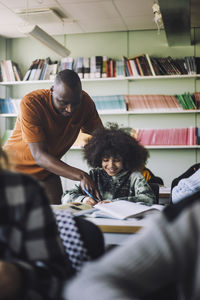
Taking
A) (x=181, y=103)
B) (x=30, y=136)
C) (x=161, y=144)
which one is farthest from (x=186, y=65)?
(x=30, y=136)

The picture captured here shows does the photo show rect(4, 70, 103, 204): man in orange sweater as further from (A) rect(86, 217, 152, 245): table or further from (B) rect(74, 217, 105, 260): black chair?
(B) rect(74, 217, 105, 260): black chair

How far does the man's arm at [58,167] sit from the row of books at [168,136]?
109 inches

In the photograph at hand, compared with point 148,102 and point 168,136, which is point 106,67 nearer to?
point 148,102

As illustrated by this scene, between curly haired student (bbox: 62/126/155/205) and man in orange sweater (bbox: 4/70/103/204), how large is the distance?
A: 15 centimetres

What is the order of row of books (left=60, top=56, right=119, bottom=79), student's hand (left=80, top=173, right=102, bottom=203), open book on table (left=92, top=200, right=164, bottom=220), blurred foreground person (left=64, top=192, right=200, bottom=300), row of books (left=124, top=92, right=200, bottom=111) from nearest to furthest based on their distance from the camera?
blurred foreground person (left=64, top=192, right=200, bottom=300) → open book on table (left=92, top=200, right=164, bottom=220) → student's hand (left=80, top=173, right=102, bottom=203) → row of books (left=124, top=92, right=200, bottom=111) → row of books (left=60, top=56, right=119, bottom=79)

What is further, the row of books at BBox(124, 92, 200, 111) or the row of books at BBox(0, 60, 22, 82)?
the row of books at BBox(0, 60, 22, 82)

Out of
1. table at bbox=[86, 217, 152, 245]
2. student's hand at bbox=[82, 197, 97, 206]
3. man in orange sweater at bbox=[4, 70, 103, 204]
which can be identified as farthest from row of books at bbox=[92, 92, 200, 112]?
table at bbox=[86, 217, 152, 245]

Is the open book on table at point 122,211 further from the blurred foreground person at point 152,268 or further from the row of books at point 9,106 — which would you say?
the row of books at point 9,106

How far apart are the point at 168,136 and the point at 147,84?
0.78 m

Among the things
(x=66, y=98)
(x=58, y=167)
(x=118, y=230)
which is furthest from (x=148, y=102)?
(x=118, y=230)

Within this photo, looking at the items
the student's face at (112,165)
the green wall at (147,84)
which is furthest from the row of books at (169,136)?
the student's face at (112,165)

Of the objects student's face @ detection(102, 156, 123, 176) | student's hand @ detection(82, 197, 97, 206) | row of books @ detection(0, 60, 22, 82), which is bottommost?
student's hand @ detection(82, 197, 97, 206)

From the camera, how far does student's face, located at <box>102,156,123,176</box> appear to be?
8.20 feet

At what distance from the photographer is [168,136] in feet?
16.8
